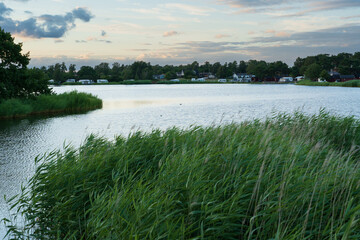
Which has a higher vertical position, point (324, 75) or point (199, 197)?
point (324, 75)

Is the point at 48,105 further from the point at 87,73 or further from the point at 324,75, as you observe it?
the point at 87,73

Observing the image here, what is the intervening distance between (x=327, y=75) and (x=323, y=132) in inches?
5639

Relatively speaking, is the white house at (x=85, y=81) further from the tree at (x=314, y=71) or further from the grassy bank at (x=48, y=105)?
the grassy bank at (x=48, y=105)

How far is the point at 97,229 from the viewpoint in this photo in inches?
221

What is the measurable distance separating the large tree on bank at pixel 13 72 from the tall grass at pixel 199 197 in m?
22.8

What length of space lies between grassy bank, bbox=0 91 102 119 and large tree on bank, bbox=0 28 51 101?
166cm

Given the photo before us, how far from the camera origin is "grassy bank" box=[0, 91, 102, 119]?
3189 cm

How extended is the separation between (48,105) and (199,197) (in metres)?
33.7

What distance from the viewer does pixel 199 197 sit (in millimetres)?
5727

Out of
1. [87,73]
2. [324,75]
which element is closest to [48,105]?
[324,75]

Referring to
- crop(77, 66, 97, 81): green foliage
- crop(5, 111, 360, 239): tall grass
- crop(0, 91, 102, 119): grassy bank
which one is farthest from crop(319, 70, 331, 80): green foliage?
crop(5, 111, 360, 239): tall grass

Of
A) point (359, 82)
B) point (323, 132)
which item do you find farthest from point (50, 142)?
point (359, 82)

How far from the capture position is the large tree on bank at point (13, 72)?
2841 cm

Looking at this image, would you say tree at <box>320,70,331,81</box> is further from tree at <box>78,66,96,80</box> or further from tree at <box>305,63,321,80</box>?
tree at <box>78,66,96,80</box>
